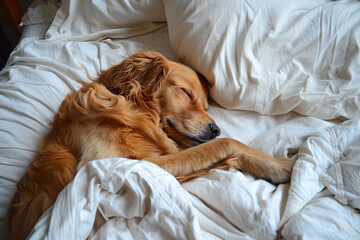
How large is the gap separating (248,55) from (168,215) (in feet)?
3.61

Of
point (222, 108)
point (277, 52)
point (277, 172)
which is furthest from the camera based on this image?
point (222, 108)

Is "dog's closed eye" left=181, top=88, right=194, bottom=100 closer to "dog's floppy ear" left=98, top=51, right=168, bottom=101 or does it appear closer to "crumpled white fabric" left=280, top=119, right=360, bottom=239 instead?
"dog's floppy ear" left=98, top=51, right=168, bottom=101

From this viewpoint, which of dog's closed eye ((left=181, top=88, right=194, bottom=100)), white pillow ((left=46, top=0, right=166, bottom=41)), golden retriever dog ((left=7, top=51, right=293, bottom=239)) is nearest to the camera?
golden retriever dog ((left=7, top=51, right=293, bottom=239))

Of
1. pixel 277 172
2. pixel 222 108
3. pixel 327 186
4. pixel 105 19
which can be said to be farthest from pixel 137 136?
pixel 105 19

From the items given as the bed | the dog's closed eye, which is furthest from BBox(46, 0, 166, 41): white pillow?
the dog's closed eye

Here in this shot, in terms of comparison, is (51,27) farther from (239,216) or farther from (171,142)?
(239,216)

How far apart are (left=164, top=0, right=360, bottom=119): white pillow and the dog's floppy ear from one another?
0.28 meters

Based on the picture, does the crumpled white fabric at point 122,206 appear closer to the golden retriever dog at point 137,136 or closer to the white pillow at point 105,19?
the golden retriever dog at point 137,136

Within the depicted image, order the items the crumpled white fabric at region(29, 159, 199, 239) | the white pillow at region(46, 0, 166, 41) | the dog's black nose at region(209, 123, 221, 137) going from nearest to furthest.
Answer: the crumpled white fabric at region(29, 159, 199, 239), the dog's black nose at region(209, 123, 221, 137), the white pillow at region(46, 0, 166, 41)

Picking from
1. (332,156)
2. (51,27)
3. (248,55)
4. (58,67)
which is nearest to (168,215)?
(332,156)

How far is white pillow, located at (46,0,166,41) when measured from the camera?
2004mm

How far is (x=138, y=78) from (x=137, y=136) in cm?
43

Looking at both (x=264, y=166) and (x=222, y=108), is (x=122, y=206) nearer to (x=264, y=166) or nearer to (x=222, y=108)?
(x=264, y=166)

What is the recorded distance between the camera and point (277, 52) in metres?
1.51
